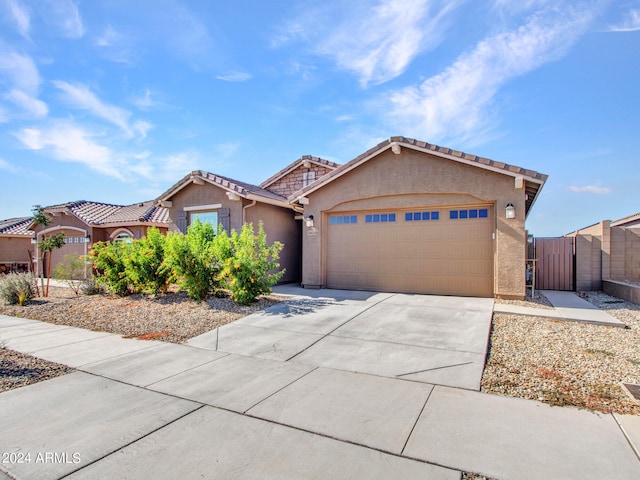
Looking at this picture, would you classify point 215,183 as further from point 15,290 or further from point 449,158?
point 449,158

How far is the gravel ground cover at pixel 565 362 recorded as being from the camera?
3773mm

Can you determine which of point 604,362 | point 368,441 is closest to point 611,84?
point 604,362

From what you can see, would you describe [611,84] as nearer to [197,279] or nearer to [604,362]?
[604,362]

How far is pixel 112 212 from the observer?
1933cm

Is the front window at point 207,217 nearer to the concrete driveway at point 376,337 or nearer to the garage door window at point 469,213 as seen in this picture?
the concrete driveway at point 376,337

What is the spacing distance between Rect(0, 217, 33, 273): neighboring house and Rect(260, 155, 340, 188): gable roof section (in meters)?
16.7

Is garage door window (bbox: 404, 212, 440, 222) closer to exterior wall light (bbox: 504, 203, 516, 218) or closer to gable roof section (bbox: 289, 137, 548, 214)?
gable roof section (bbox: 289, 137, 548, 214)

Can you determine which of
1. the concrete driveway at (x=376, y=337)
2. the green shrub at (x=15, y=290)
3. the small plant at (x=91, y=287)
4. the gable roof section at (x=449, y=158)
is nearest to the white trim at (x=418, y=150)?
the gable roof section at (x=449, y=158)

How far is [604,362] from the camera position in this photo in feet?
15.6

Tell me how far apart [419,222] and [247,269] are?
17.6ft

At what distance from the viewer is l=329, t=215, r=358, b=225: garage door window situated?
11.5 m

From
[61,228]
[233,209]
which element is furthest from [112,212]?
[233,209]

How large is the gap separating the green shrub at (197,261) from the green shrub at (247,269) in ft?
1.13

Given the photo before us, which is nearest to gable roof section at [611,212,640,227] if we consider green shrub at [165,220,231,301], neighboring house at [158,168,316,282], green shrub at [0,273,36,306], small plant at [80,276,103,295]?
neighboring house at [158,168,316,282]
